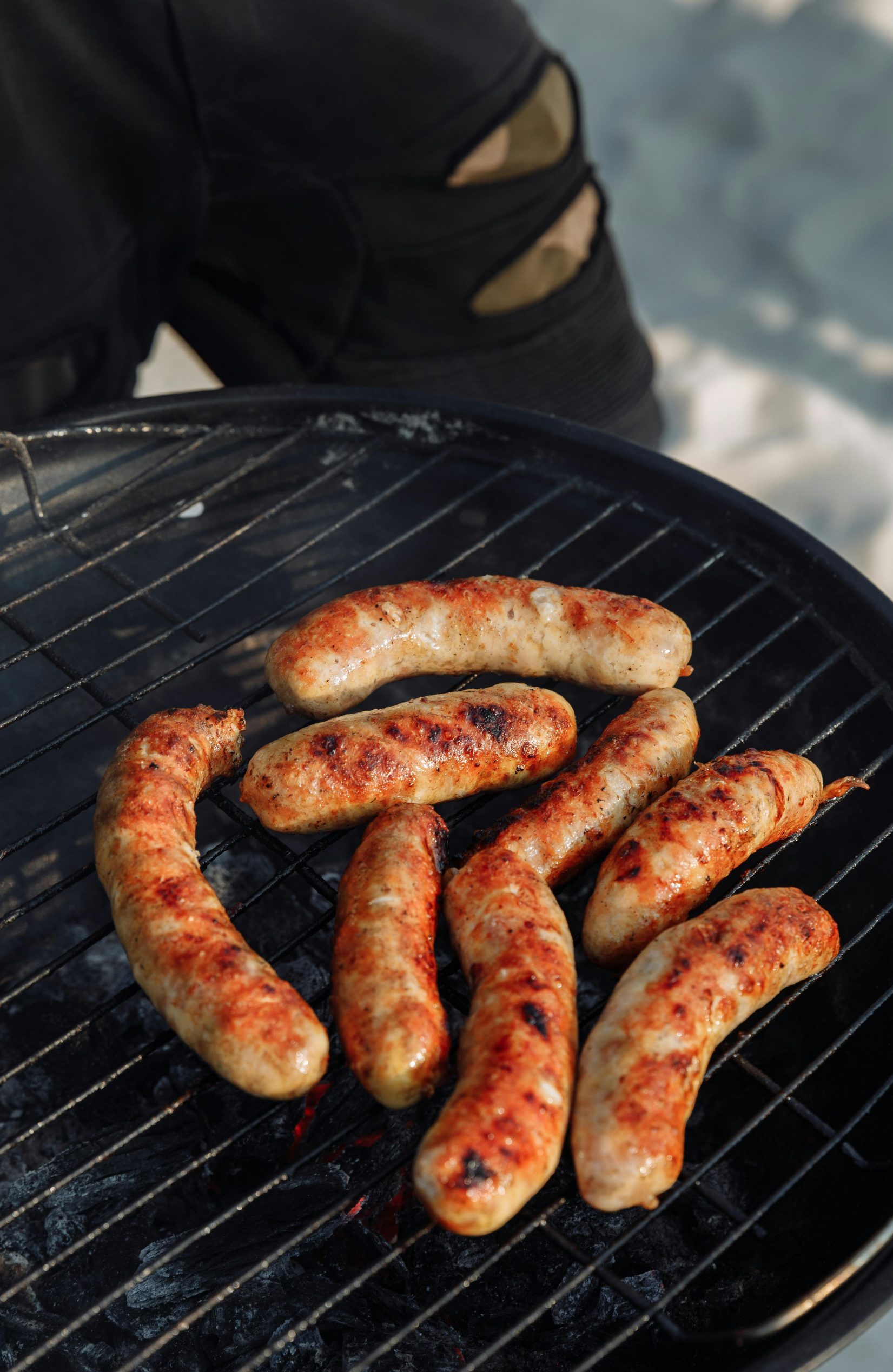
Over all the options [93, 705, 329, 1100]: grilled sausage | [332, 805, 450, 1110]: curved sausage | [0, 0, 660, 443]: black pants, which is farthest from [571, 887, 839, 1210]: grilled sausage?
[0, 0, 660, 443]: black pants

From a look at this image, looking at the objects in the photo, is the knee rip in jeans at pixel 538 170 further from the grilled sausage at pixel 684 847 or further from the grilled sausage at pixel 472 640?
the grilled sausage at pixel 684 847

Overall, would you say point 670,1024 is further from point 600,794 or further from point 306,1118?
point 306,1118

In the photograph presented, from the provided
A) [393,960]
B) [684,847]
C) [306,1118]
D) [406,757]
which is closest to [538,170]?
[406,757]

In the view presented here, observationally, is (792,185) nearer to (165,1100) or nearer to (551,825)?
(551,825)

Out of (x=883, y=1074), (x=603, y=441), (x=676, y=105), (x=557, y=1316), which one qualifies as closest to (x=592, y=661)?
(x=603, y=441)

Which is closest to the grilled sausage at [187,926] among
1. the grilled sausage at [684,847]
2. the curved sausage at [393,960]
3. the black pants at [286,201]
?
the curved sausage at [393,960]

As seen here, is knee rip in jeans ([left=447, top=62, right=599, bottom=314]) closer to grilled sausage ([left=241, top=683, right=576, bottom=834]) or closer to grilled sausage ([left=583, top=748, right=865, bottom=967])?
grilled sausage ([left=241, top=683, right=576, bottom=834])
